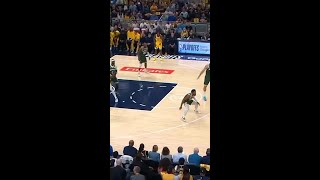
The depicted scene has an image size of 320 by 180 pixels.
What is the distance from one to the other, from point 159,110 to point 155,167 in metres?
4.81

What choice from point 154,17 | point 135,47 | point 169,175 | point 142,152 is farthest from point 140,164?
point 154,17

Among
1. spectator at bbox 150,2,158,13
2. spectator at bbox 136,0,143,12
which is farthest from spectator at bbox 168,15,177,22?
spectator at bbox 136,0,143,12

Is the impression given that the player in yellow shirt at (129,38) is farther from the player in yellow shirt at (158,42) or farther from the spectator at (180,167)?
the spectator at (180,167)

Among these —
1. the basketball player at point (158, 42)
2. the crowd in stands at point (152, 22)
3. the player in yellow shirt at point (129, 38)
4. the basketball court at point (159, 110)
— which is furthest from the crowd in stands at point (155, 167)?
the player in yellow shirt at point (129, 38)

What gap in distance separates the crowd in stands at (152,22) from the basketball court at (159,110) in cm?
175

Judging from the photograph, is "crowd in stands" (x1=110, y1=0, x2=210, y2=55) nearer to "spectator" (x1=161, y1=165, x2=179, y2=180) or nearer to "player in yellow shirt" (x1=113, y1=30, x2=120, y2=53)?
"player in yellow shirt" (x1=113, y1=30, x2=120, y2=53)

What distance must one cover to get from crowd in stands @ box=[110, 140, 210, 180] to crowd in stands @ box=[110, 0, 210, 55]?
1045 cm

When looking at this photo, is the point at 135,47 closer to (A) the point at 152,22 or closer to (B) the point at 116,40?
(B) the point at 116,40

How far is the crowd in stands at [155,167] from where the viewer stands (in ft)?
22.4
